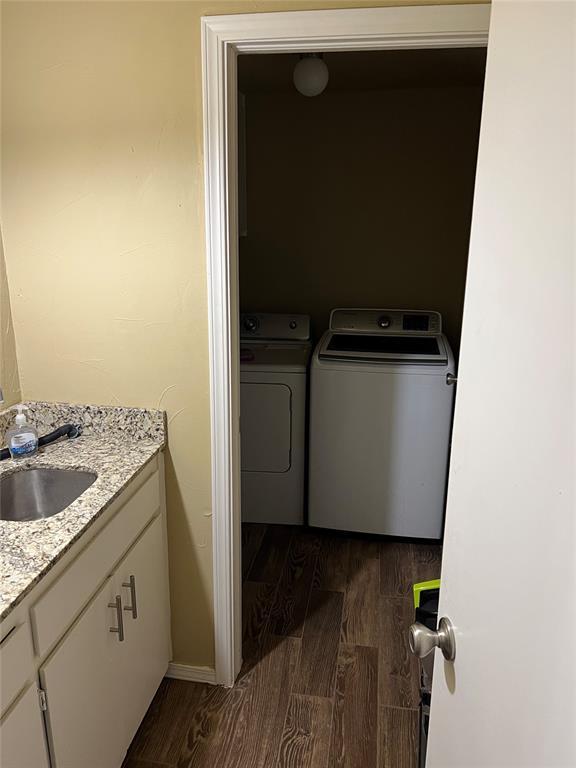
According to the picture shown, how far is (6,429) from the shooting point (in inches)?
68.9

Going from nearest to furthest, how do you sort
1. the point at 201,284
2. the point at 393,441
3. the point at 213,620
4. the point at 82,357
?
the point at 201,284
the point at 82,357
the point at 213,620
the point at 393,441

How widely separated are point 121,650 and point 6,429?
0.74m

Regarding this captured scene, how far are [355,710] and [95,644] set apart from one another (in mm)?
962

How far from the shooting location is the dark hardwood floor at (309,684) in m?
1.75

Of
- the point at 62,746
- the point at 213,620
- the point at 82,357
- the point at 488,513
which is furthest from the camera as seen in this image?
the point at 213,620

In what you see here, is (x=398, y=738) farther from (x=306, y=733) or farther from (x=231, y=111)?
(x=231, y=111)

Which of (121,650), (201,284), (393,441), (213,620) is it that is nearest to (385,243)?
(393,441)

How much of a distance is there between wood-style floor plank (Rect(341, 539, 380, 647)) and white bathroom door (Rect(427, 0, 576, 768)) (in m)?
1.43

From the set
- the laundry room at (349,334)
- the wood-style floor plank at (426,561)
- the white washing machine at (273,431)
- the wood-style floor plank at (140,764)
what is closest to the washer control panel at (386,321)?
the laundry room at (349,334)

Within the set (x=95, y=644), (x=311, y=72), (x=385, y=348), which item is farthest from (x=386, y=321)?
(x=95, y=644)

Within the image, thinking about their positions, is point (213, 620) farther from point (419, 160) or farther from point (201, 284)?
point (419, 160)

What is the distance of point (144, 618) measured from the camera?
5.66 feet

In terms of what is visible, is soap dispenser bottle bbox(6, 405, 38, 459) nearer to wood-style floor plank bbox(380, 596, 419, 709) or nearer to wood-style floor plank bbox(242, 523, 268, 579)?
wood-style floor plank bbox(242, 523, 268, 579)

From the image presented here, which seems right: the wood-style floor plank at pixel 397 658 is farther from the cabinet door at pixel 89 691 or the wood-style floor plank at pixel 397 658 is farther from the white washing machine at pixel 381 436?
the cabinet door at pixel 89 691
